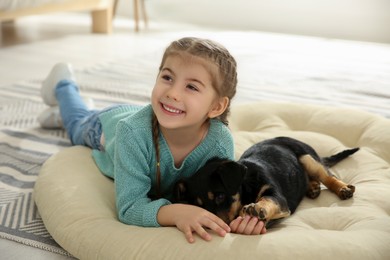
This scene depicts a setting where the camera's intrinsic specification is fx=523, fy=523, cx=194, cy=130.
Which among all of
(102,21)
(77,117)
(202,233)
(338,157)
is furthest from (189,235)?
(102,21)

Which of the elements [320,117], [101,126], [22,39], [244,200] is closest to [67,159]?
[101,126]

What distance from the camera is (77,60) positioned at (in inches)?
156

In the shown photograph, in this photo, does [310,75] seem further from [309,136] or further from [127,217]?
[127,217]

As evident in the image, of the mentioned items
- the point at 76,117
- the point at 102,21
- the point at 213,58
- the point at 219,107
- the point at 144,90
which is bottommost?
the point at 102,21

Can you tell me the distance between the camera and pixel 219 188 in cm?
138

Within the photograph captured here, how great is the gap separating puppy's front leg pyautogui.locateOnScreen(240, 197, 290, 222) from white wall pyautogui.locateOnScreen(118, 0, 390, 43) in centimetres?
396

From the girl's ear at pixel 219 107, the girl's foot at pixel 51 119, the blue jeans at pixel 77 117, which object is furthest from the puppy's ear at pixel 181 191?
the girl's foot at pixel 51 119

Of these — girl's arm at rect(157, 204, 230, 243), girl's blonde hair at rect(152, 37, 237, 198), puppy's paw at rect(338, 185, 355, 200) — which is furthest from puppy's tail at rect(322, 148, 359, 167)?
girl's arm at rect(157, 204, 230, 243)

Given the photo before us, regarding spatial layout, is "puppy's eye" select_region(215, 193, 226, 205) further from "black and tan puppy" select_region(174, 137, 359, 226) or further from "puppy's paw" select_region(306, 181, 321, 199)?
"puppy's paw" select_region(306, 181, 321, 199)

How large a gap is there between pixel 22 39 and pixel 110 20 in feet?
2.99

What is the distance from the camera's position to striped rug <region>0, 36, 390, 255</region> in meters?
1.72

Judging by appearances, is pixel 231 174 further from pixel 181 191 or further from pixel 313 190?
pixel 313 190

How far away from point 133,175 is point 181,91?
0.27 m

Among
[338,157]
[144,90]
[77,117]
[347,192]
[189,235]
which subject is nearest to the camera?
[189,235]
